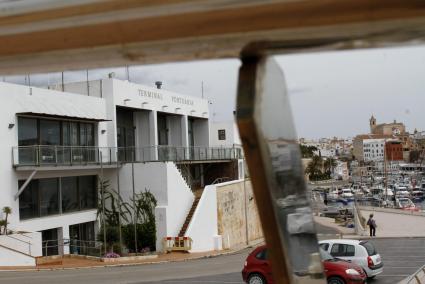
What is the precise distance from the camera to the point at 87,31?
7.39ft

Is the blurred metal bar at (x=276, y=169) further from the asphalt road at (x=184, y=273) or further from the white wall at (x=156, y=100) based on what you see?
the white wall at (x=156, y=100)

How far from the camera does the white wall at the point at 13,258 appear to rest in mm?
20780

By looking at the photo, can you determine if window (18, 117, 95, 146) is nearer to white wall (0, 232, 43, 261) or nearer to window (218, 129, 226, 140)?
white wall (0, 232, 43, 261)

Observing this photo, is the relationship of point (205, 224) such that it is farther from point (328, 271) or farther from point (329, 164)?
point (329, 164)

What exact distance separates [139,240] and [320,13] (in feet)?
85.9

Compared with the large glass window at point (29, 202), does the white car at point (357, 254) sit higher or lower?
lower

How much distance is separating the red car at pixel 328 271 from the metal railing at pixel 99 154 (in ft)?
35.6

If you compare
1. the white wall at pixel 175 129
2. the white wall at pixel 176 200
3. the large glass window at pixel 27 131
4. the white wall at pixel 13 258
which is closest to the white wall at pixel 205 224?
the white wall at pixel 176 200

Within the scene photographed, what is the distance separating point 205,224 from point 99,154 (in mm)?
6587

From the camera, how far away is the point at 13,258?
21.1m

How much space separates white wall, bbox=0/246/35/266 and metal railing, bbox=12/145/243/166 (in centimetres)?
449

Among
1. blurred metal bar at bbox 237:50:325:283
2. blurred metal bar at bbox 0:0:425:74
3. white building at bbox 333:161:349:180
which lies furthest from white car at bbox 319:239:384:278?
white building at bbox 333:161:349:180

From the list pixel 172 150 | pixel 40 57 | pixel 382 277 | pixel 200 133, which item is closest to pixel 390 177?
pixel 200 133

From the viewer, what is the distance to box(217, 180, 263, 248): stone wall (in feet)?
102
